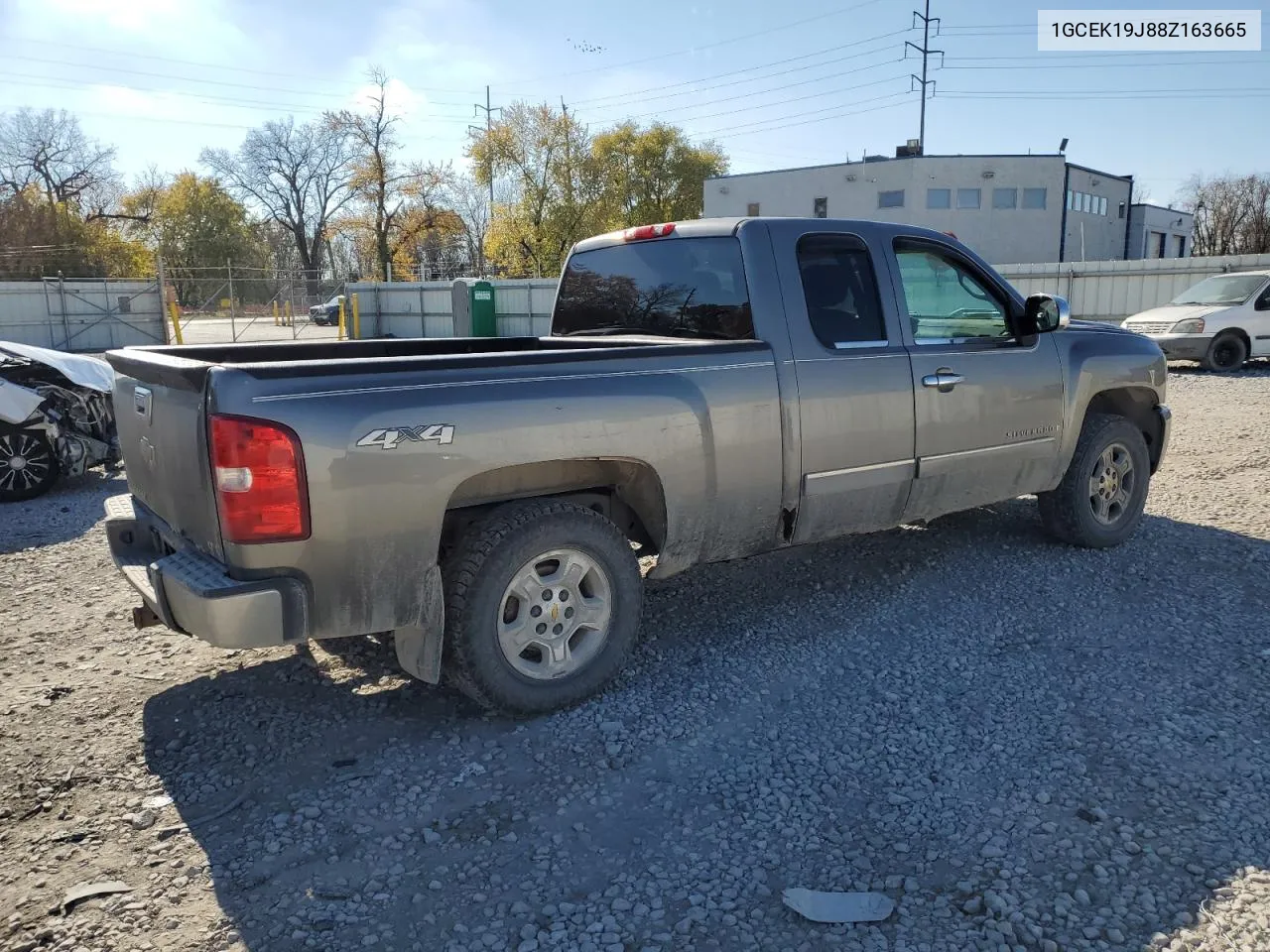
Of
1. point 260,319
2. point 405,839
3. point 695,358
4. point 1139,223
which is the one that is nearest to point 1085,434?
point 695,358

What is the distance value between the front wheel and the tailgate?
486cm

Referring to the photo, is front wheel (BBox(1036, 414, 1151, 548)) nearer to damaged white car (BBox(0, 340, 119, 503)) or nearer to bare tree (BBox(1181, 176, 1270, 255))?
damaged white car (BBox(0, 340, 119, 503))

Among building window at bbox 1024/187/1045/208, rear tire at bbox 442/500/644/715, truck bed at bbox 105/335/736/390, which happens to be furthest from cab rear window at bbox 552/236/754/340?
building window at bbox 1024/187/1045/208

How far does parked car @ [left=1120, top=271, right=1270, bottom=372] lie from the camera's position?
1694 centimetres

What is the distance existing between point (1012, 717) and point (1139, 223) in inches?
2363

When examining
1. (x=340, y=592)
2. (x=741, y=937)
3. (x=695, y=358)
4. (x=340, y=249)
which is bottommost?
(x=741, y=937)

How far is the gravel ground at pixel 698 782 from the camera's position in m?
2.65

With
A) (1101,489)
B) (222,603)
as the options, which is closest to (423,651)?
(222,603)

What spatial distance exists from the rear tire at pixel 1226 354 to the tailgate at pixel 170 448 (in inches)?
715

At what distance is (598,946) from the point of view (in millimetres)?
2529

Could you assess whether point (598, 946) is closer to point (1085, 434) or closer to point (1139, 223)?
point (1085, 434)

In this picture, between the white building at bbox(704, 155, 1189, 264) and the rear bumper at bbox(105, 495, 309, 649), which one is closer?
the rear bumper at bbox(105, 495, 309, 649)

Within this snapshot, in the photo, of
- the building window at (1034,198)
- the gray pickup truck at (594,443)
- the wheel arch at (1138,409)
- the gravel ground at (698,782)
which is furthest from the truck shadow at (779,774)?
the building window at (1034,198)

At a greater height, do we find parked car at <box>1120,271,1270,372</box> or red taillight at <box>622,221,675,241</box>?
red taillight at <box>622,221,675,241</box>
